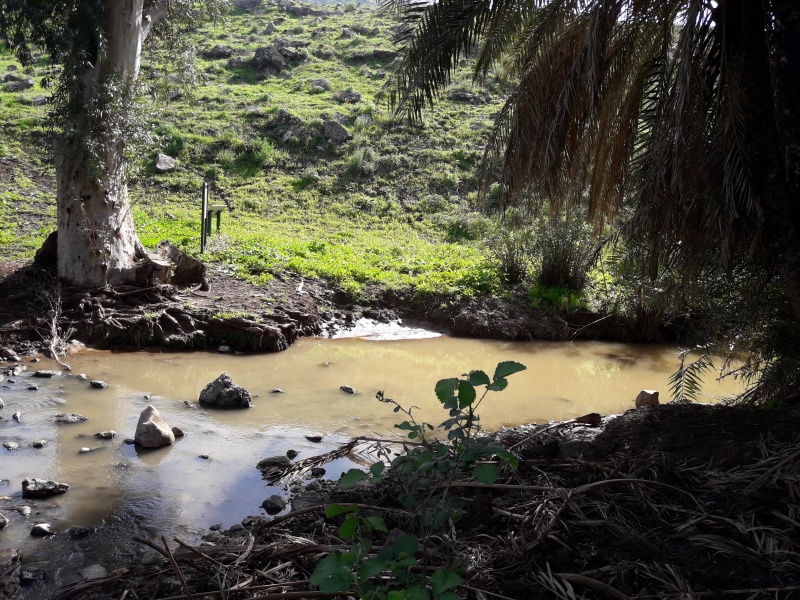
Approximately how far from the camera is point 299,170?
1898 cm

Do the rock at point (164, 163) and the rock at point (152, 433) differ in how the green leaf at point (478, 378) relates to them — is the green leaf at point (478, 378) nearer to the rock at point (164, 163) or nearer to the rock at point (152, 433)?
the rock at point (152, 433)

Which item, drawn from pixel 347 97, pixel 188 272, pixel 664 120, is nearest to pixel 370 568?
pixel 664 120

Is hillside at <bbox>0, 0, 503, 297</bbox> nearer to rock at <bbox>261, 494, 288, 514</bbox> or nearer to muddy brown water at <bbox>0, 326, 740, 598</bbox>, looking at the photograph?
muddy brown water at <bbox>0, 326, 740, 598</bbox>

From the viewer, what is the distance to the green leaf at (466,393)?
254cm

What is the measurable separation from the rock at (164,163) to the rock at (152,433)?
517 inches

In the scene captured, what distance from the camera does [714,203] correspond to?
4.50m

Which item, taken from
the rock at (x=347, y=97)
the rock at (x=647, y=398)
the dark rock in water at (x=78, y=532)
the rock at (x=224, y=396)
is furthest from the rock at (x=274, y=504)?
the rock at (x=347, y=97)

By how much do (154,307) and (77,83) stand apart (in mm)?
3015

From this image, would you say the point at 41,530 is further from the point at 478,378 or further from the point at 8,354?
the point at 8,354

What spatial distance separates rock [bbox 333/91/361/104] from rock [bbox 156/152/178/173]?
23.5ft

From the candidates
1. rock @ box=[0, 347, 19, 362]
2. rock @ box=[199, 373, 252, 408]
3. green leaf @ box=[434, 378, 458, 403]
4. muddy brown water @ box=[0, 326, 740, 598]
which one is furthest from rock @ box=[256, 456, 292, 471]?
rock @ box=[0, 347, 19, 362]

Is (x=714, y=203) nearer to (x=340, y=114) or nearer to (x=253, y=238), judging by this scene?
(x=253, y=238)

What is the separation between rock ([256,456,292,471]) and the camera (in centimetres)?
538

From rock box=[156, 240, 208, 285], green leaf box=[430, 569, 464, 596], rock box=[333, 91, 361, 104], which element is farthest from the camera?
rock box=[333, 91, 361, 104]
